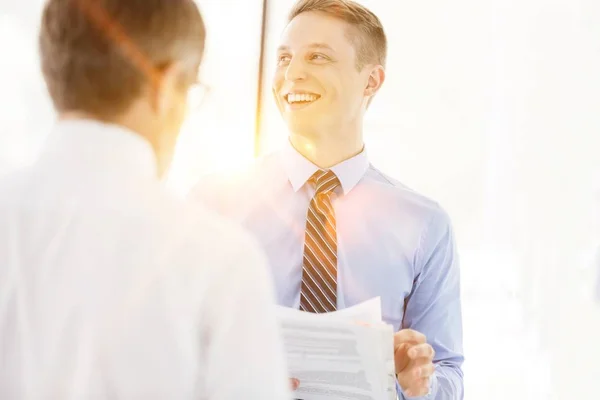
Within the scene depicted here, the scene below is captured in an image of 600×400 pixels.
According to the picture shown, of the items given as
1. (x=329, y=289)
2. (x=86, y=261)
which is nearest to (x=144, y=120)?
(x=86, y=261)

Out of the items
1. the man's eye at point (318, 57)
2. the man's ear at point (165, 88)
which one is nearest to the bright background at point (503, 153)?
the man's eye at point (318, 57)

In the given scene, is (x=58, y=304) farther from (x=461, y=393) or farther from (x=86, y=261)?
(x=461, y=393)

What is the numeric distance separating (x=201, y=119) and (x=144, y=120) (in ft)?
6.00

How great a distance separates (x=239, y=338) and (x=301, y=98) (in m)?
1.09

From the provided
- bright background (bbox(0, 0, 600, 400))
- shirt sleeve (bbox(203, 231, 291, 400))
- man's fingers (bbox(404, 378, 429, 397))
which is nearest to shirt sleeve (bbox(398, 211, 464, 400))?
man's fingers (bbox(404, 378, 429, 397))

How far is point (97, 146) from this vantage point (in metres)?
0.67

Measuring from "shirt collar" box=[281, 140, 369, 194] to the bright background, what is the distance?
2.02 feet

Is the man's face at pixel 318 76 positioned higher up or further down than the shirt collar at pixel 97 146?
higher up

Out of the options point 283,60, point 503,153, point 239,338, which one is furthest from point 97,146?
point 503,153

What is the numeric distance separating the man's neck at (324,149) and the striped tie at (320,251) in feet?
0.12

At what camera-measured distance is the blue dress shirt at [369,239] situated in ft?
Result: 5.16

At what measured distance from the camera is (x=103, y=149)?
67 centimetres

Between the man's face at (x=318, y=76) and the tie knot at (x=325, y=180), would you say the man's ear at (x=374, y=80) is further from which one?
the tie knot at (x=325, y=180)

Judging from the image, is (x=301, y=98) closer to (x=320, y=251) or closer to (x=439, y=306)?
(x=320, y=251)
